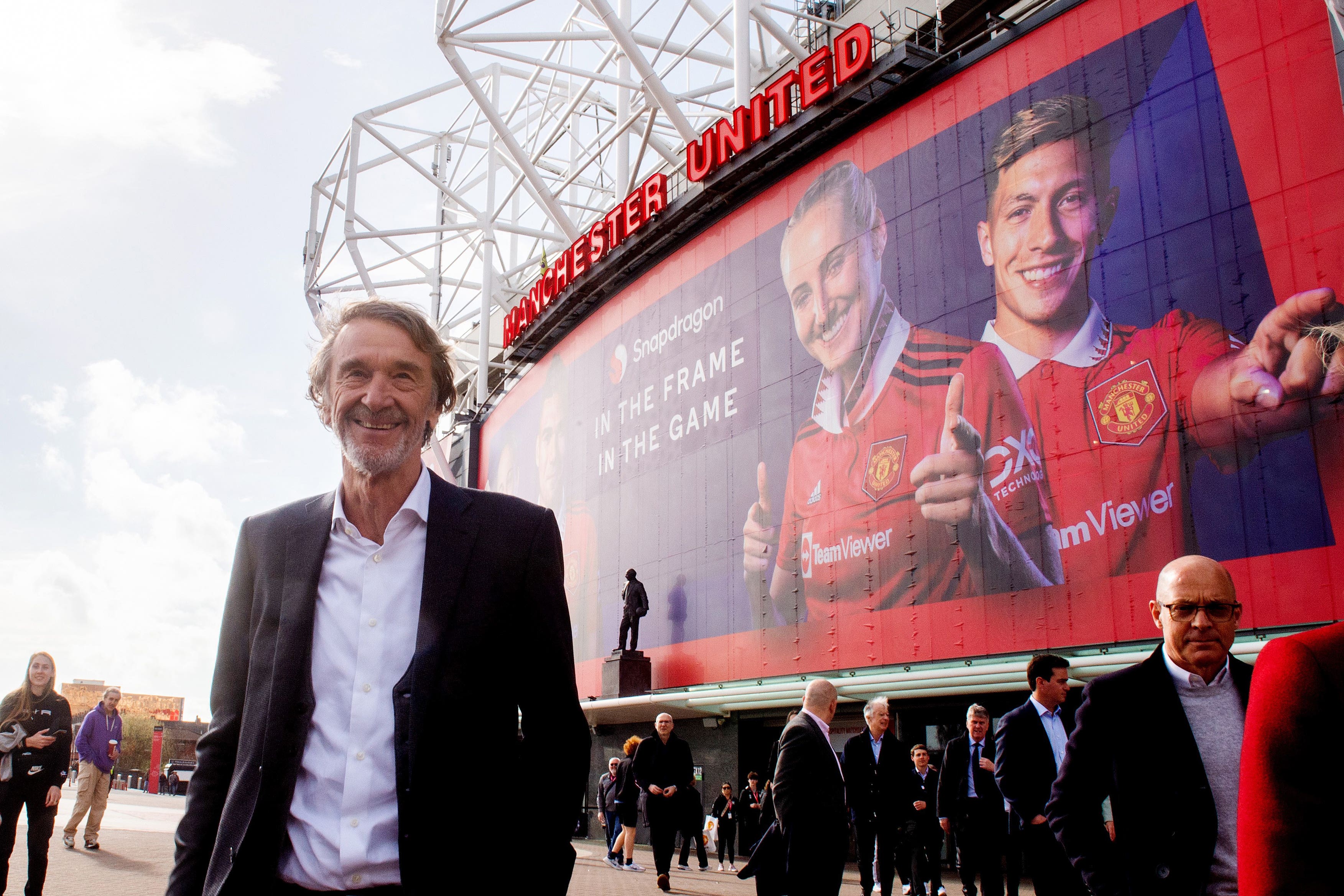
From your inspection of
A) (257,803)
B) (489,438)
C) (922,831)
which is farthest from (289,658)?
(489,438)

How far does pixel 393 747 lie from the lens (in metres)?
2.09

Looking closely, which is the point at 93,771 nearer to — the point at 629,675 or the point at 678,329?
the point at 629,675

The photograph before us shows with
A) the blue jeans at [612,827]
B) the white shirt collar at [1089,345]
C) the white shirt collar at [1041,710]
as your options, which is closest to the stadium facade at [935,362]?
the white shirt collar at [1089,345]

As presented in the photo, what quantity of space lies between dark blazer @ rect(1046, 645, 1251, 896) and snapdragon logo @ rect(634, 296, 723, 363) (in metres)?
18.0

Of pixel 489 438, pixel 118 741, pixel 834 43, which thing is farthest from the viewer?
pixel 489 438

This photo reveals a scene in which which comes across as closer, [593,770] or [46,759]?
[46,759]

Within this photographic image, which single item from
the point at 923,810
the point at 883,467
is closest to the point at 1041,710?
the point at 923,810

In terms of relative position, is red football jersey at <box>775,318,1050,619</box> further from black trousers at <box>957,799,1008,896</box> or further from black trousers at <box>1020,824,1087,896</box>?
black trousers at <box>1020,824,1087,896</box>

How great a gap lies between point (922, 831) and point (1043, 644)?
4.03m

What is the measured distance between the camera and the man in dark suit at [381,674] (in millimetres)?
2066

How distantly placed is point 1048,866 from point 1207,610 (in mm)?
3832

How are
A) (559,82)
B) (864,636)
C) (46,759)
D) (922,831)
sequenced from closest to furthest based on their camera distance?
(46,759)
(922,831)
(864,636)
(559,82)

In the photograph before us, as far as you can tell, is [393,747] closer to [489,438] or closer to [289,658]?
[289,658]

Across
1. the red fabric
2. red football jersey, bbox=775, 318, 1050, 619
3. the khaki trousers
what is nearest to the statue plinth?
red football jersey, bbox=775, 318, 1050, 619
